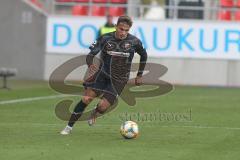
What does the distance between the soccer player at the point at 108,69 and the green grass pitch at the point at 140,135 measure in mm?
543

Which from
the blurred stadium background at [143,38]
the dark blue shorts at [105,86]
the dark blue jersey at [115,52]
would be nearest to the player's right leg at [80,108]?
the dark blue shorts at [105,86]

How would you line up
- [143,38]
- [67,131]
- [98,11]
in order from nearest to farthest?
[67,131] → [143,38] → [98,11]

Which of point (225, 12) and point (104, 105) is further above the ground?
point (225, 12)

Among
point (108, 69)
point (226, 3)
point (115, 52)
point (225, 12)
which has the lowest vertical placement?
point (108, 69)

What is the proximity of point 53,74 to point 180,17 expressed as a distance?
5.61 meters

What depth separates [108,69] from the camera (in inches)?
Answer: 565

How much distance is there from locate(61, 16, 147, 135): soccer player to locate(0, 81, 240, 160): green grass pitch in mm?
543

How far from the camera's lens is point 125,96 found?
22.5 meters

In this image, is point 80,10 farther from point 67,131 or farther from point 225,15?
point 67,131

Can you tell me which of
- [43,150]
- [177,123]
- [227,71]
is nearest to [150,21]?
[227,71]

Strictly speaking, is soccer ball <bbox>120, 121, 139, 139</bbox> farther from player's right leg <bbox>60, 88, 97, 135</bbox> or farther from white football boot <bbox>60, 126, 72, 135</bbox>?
white football boot <bbox>60, 126, 72, 135</bbox>

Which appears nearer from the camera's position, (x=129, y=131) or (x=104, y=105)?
(x=129, y=131)

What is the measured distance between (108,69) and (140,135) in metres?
1.32

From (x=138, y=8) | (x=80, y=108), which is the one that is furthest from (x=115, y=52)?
(x=138, y=8)
